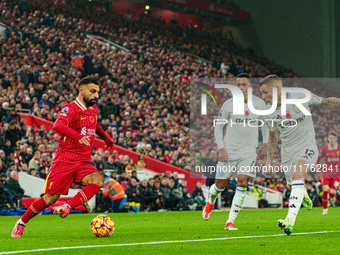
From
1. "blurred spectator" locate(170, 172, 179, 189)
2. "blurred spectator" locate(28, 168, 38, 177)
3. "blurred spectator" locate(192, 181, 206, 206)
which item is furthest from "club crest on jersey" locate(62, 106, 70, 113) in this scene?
"blurred spectator" locate(192, 181, 206, 206)

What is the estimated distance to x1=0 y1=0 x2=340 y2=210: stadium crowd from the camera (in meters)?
20.7

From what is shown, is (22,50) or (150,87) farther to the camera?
(150,87)

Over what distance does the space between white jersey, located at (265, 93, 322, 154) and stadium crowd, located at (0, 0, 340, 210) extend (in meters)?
10.6

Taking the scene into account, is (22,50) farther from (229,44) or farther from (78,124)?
(229,44)

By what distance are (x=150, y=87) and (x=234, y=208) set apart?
21.1 m

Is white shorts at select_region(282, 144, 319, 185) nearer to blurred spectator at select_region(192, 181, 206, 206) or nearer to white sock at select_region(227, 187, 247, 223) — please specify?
white sock at select_region(227, 187, 247, 223)

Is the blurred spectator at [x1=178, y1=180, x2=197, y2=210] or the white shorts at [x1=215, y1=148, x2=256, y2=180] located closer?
the white shorts at [x1=215, y1=148, x2=256, y2=180]

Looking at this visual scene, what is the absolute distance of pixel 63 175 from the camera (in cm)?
811

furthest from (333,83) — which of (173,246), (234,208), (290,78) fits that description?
(173,246)

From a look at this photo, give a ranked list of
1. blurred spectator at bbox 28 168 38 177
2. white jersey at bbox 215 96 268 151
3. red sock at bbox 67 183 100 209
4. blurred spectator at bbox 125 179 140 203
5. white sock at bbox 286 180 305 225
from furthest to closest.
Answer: blurred spectator at bbox 125 179 140 203 → blurred spectator at bbox 28 168 38 177 → white jersey at bbox 215 96 268 151 → white sock at bbox 286 180 305 225 → red sock at bbox 67 183 100 209

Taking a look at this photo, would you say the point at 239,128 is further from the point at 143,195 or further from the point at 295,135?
the point at 143,195

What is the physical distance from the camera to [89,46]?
31281 millimetres

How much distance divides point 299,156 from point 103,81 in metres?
20.6

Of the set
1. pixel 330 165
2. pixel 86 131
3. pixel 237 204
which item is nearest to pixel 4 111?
pixel 330 165
